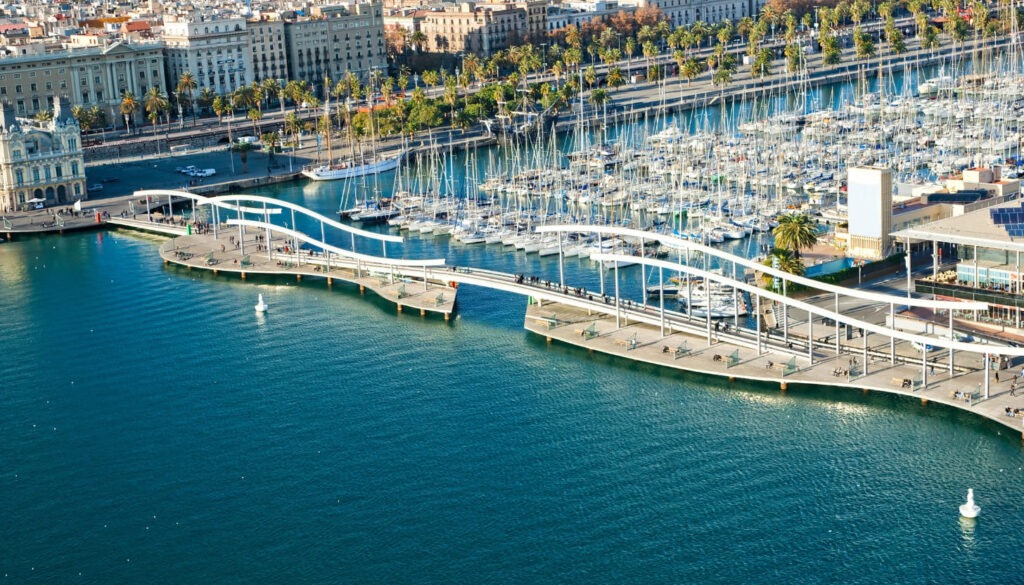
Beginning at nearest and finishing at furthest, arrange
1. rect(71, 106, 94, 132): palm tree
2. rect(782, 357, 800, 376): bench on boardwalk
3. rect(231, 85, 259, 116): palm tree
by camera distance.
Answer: rect(782, 357, 800, 376): bench on boardwalk → rect(71, 106, 94, 132): palm tree → rect(231, 85, 259, 116): palm tree

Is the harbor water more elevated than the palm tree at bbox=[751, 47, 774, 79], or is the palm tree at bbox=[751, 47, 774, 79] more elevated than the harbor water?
the palm tree at bbox=[751, 47, 774, 79]

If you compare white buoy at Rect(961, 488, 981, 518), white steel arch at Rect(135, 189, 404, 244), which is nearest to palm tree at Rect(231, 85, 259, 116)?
white steel arch at Rect(135, 189, 404, 244)

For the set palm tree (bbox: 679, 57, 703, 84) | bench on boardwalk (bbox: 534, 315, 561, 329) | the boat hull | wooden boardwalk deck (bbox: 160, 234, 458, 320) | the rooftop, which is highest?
palm tree (bbox: 679, 57, 703, 84)

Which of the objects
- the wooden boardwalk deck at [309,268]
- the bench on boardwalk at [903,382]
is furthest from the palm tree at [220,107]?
the bench on boardwalk at [903,382]

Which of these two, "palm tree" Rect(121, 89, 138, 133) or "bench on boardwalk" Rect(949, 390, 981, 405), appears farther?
"palm tree" Rect(121, 89, 138, 133)

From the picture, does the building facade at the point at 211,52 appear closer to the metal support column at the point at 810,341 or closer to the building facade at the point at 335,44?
the building facade at the point at 335,44

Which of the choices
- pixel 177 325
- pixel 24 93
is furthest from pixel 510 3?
pixel 177 325

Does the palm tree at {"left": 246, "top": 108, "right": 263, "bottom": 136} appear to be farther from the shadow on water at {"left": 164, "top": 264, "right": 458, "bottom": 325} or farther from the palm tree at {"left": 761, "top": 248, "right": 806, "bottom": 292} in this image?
the palm tree at {"left": 761, "top": 248, "right": 806, "bottom": 292}
